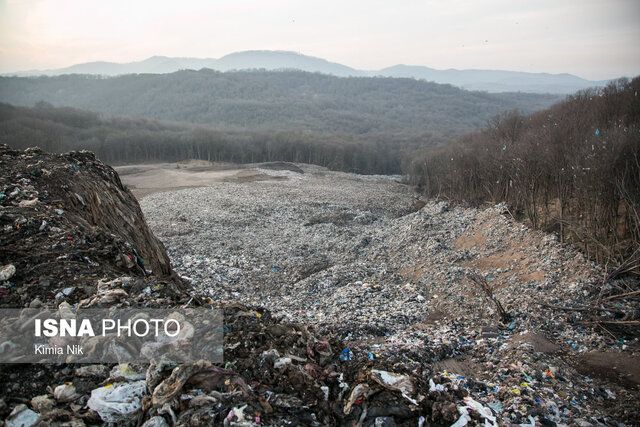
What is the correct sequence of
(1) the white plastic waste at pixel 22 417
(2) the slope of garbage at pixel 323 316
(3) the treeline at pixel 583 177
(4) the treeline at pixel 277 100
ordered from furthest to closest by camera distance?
1. (4) the treeline at pixel 277 100
2. (3) the treeline at pixel 583 177
3. (2) the slope of garbage at pixel 323 316
4. (1) the white plastic waste at pixel 22 417

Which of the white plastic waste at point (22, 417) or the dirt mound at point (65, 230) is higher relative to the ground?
the dirt mound at point (65, 230)

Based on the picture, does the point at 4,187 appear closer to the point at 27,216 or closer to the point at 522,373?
the point at 27,216

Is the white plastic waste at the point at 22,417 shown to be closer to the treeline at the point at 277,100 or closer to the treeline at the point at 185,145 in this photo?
the treeline at the point at 185,145

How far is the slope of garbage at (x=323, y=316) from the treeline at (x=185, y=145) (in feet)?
123

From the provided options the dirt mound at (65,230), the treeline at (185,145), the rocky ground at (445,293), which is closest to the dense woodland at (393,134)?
the treeline at (185,145)

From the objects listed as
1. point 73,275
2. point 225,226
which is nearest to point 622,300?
point 73,275

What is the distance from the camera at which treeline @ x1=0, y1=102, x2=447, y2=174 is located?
4634cm

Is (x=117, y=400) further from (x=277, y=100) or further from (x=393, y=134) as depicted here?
(x=277, y=100)

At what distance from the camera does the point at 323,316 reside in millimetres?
8523

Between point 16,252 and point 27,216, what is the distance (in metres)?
0.97

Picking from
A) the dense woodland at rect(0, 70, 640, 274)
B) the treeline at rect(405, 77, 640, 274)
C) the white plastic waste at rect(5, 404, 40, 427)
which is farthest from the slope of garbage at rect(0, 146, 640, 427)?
the dense woodland at rect(0, 70, 640, 274)

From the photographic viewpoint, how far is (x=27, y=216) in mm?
5434

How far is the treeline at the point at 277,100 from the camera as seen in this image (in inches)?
3666

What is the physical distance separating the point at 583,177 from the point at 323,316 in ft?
29.4
